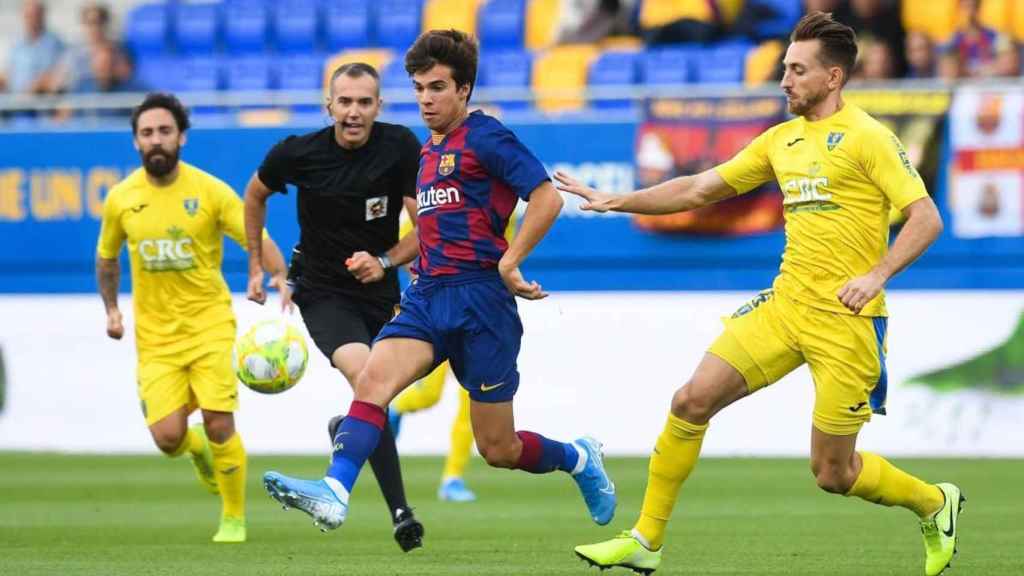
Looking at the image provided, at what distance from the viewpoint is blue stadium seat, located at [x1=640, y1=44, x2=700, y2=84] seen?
58.0ft

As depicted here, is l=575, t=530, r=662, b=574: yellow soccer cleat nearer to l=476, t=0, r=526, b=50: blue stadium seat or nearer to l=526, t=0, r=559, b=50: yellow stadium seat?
l=526, t=0, r=559, b=50: yellow stadium seat

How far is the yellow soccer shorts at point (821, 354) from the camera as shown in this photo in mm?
7578

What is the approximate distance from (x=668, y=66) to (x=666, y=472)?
10459 millimetres

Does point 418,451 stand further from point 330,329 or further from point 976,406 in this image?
point 330,329

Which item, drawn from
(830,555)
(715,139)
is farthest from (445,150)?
(715,139)

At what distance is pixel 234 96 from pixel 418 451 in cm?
365

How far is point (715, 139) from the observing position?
15445 mm

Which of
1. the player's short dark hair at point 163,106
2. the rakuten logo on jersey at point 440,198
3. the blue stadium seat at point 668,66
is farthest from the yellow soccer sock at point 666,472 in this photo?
the blue stadium seat at point 668,66

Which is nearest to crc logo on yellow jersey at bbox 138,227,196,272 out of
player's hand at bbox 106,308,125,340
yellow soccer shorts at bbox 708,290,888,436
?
player's hand at bbox 106,308,125,340

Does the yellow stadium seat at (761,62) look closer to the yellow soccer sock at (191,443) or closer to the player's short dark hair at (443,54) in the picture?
the yellow soccer sock at (191,443)

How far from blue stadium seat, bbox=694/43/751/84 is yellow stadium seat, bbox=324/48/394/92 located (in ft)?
11.2

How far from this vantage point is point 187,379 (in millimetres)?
10250

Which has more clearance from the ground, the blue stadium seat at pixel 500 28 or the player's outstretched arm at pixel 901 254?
the player's outstretched arm at pixel 901 254

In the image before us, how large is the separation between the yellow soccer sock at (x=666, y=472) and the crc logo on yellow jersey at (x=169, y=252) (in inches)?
138
